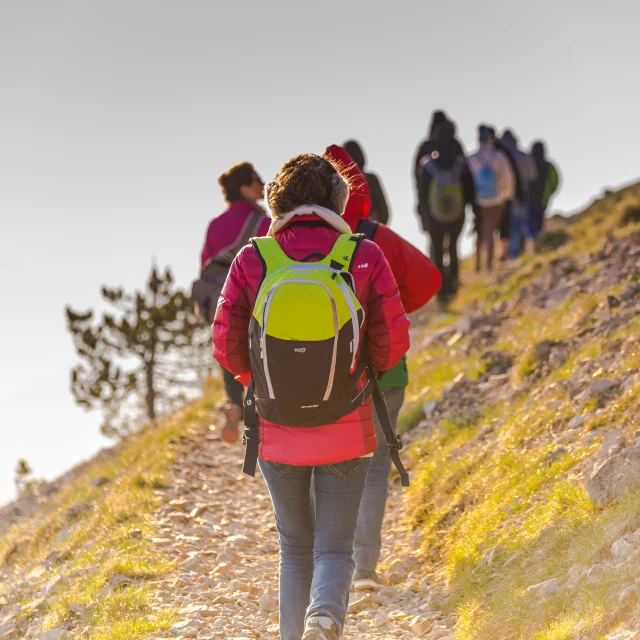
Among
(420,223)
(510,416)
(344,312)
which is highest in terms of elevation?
(420,223)

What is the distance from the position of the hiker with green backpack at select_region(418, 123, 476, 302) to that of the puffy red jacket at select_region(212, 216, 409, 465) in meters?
9.08

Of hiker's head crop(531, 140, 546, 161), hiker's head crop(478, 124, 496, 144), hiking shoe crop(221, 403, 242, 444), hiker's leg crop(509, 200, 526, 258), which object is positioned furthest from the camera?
hiker's head crop(531, 140, 546, 161)

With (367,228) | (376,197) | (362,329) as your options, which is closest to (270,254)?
(362,329)

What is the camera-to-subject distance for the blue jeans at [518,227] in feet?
51.9

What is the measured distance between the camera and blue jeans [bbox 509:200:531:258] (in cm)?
1582

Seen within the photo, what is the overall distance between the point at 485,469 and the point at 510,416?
32.0 inches

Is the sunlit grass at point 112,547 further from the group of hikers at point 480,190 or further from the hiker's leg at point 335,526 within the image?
the group of hikers at point 480,190

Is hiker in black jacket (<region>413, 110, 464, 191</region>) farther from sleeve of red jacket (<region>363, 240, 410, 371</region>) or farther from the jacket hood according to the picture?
sleeve of red jacket (<region>363, 240, 410, 371</region>)

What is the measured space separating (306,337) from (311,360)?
0.10 metres

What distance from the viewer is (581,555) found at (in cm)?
392

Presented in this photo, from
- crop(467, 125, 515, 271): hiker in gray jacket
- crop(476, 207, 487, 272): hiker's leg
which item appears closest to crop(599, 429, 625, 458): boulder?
crop(467, 125, 515, 271): hiker in gray jacket

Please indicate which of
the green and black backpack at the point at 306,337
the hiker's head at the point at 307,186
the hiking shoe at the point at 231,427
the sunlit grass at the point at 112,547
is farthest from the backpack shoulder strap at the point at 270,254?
the hiking shoe at the point at 231,427

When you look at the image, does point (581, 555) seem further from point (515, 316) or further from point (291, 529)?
point (515, 316)

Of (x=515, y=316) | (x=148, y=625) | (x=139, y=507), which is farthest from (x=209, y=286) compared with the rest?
(x=515, y=316)
